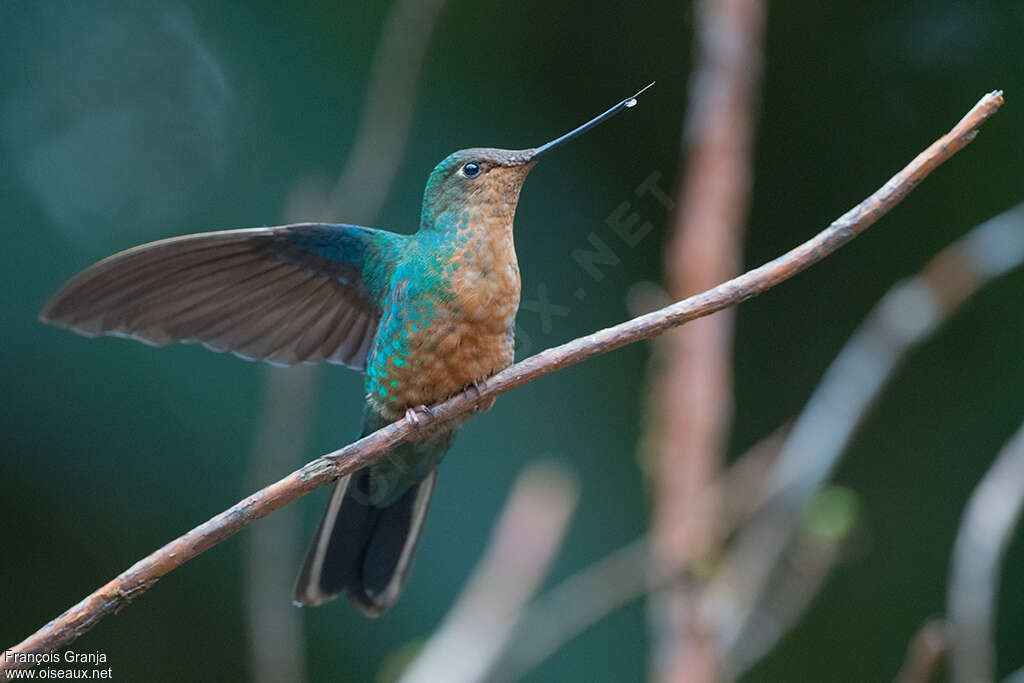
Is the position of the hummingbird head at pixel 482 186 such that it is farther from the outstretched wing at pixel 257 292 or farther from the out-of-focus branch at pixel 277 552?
the out-of-focus branch at pixel 277 552

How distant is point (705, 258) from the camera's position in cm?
313

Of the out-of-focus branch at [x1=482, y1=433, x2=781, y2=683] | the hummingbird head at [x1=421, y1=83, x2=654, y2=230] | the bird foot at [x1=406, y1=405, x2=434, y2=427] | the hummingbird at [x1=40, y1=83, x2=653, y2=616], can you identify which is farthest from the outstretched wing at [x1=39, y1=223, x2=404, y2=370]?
the out-of-focus branch at [x1=482, y1=433, x2=781, y2=683]

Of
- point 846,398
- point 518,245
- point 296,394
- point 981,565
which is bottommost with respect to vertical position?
point 981,565

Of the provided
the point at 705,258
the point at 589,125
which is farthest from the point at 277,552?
the point at 589,125

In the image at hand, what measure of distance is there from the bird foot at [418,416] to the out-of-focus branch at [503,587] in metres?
0.89

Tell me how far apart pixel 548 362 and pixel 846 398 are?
171 cm

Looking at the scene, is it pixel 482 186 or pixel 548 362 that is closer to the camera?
pixel 548 362

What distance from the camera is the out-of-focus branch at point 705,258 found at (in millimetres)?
3068

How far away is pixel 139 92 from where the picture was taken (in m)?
4.06

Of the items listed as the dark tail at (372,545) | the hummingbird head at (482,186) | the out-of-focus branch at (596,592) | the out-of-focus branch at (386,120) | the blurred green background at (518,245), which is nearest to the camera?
the hummingbird head at (482,186)

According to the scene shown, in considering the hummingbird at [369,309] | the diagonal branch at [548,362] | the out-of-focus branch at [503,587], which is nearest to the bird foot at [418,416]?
the hummingbird at [369,309]

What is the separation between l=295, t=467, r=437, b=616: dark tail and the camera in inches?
→ 91.2

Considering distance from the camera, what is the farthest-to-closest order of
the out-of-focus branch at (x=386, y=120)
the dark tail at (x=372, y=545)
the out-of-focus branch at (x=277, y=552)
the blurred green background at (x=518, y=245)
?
the blurred green background at (x=518, y=245), the out-of-focus branch at (x=386, y=120), the out-of-focus branch at (x=277, y=552), the dark tail at (x=372, y=545)

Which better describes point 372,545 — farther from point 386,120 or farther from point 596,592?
point 386,120
